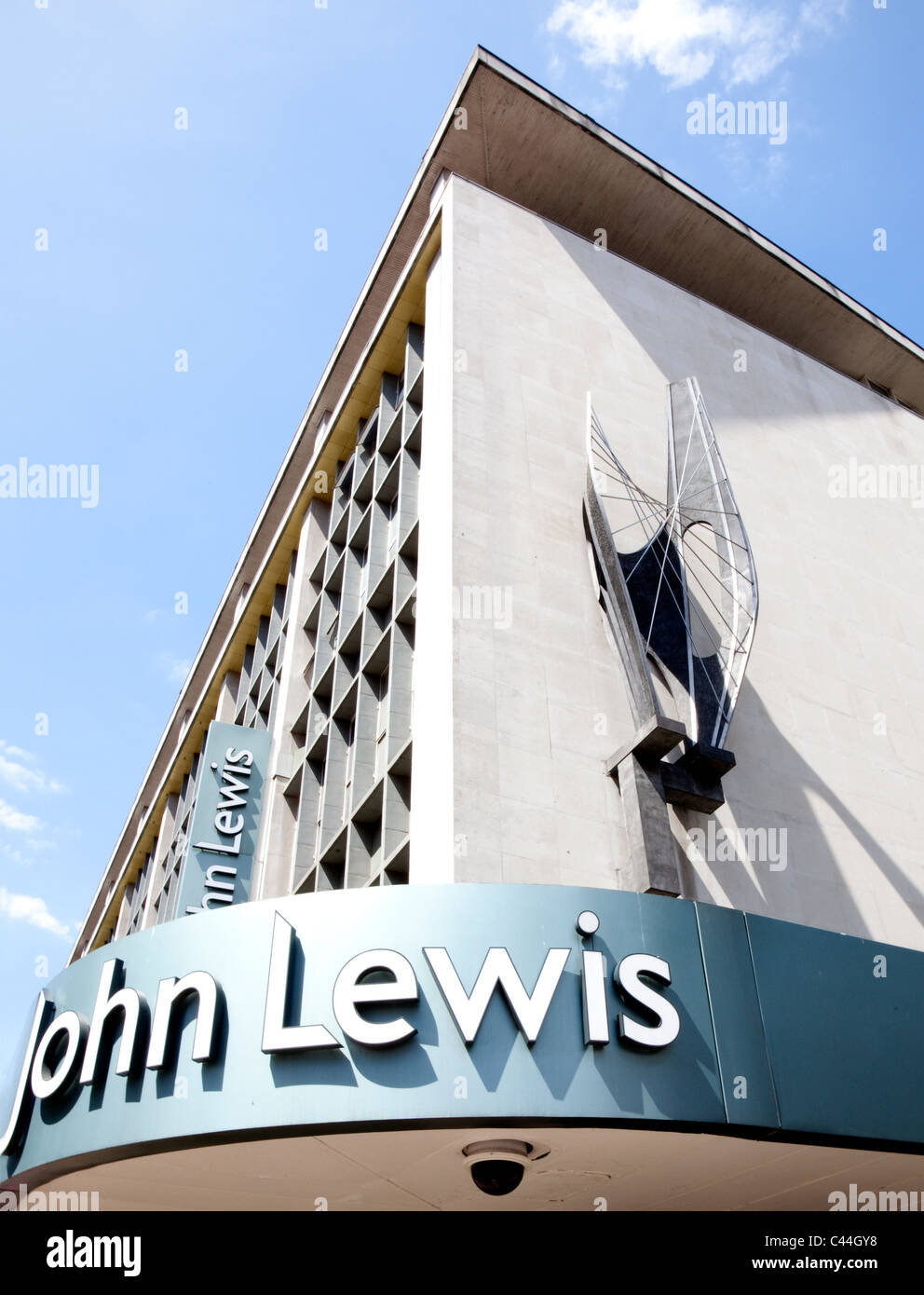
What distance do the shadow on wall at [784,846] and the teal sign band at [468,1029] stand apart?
3.61m

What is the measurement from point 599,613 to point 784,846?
15.2 feet

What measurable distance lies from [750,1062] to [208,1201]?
6.16 m

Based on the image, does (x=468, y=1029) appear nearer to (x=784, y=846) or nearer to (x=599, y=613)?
(x=784, y=846)

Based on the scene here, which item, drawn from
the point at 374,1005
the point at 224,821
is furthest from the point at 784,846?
the point at 224,821

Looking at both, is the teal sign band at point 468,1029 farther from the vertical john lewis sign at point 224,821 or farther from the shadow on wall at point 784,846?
the vertical john lewis sign at point 224,821

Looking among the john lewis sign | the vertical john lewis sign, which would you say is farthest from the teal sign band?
the vertical john lewis sign

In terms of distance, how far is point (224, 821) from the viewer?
→ 18875 mm

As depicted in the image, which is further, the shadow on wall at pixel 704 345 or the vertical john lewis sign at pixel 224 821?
the shadow on wall at pixel 704 345

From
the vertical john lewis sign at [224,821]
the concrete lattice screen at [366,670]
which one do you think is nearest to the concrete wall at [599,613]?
the concrete lattice screen at [366,670]

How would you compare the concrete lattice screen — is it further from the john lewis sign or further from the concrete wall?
the john lewis sign

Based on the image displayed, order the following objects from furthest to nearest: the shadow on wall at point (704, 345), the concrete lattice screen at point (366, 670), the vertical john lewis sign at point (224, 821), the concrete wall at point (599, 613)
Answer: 1. the shadow on wall at point (704, 345)
2. the vertical john lewis sign at point (224, 821)
3. the concrete lattice screen at point (366, 670)
4. the concrete wall at point (599, 613)

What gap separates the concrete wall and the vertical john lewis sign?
23.5ft

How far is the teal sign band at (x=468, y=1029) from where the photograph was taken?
879 centimetres
